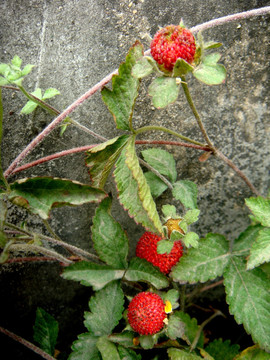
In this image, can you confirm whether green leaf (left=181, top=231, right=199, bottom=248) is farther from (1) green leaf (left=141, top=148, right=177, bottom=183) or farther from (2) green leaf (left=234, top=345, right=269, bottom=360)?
(2) green leaf (left=234, top=345, right=269, bottom=360)

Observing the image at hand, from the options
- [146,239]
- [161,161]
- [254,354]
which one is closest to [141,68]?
[161,161]

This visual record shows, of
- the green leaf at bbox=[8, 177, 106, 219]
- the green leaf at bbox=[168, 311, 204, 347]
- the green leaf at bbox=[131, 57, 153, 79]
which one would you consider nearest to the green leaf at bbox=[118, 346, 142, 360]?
the green leaf at bbox=[168, 311, 204, 347]

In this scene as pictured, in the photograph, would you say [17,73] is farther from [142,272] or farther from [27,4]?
[142,272]

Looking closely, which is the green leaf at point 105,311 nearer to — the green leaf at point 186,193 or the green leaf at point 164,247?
the green leaf at point 164,247

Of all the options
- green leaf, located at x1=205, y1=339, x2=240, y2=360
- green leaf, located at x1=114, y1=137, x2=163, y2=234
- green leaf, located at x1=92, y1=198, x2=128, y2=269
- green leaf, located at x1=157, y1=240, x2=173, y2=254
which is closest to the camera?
green leaf, located at x1=114, y1=137, x2=163, y2=234

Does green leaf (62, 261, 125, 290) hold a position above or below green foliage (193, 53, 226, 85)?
below

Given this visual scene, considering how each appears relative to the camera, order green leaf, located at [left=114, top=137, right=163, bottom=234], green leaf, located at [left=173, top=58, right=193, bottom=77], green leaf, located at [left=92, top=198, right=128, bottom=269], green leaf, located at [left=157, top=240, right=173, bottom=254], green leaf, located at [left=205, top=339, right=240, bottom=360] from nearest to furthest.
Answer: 1. green leaf, located at [left=173, top=58, right=193, bottom=77]
2. green leaf, located at [left=114, top=137, right=163, bottom=234]
3. green leaf, located at [left=157, top=240, right=173, bottom=254]
4. green leaf, located at [left=92, top=198, right=128, bottom=269]
5. green leaf, located at [left=205, top=339, right=240, bottom=360]

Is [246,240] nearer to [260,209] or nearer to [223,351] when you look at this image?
[260,209]
